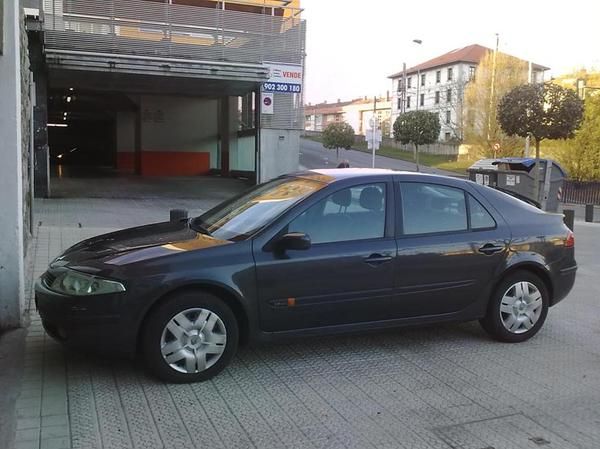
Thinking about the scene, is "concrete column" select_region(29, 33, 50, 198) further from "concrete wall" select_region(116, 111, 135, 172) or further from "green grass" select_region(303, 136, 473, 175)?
"green grass" select_region(303, 136, 473, 175)

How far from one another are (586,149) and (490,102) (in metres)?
14.4

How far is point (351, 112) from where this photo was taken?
128m

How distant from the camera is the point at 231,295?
4.29 meters

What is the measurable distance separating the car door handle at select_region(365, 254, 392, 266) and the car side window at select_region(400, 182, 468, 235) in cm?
31

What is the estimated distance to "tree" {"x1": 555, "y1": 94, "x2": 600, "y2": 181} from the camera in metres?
26.0

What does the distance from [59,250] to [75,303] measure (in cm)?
513

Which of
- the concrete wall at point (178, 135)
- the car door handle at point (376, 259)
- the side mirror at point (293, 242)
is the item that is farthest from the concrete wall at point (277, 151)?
the side mirror at point (293, 242)

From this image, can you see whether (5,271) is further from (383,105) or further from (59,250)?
(383,105)

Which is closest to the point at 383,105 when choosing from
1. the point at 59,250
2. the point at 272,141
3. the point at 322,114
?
the point at 322,114

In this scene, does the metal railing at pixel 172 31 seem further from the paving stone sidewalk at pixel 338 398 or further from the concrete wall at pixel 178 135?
the paving stone sidewalk at pixel 338 398

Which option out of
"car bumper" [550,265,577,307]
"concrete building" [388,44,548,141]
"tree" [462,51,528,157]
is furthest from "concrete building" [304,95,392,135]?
"car bumper" [550,265,577,307]

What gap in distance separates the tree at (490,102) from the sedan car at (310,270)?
36.4 meters

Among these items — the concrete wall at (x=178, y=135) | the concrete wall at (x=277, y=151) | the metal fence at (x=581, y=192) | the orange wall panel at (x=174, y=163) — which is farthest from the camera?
the orange wall panel at (x=174, y=163)

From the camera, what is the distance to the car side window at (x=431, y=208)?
16.2 feet
